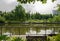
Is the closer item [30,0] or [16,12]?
[30,0]

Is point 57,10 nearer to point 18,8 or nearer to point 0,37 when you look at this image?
point 0,37

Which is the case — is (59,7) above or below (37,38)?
above

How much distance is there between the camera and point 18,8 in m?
28.2

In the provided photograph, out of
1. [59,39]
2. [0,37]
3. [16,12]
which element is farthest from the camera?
[16,12]

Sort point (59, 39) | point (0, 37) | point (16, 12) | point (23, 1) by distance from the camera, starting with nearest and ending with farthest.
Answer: point (23, 1), point (59, 39), point (0, 37), point (16, 12)

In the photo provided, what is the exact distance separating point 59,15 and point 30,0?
509mm

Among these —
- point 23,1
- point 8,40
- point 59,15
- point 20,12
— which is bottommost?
point 20,12

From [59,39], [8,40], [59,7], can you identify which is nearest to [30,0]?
[59,7]

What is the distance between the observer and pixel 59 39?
2090mm

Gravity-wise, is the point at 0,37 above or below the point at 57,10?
below

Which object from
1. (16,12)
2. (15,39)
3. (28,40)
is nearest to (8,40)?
(15,39)

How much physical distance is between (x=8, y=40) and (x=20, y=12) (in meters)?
25.0

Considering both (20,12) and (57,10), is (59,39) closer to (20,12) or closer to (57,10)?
(57,10)

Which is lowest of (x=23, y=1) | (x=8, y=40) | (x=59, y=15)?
(x=8, y=40)
